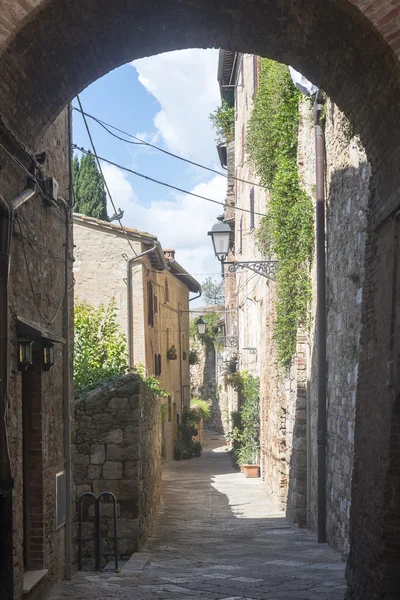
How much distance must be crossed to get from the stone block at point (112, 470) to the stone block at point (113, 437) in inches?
10.8

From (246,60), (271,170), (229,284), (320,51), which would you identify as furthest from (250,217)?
(320,51)

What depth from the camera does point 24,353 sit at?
21.4ft

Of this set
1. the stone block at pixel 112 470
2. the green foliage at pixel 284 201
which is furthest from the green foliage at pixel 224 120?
the stone block at pixel 112 470

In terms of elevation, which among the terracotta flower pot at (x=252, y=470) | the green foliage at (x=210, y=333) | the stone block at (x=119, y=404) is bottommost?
the terracotta flower pot at (x=252, y=470)

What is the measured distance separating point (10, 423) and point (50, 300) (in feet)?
7.31

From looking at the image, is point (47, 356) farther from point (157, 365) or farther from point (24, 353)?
point (157, 365)

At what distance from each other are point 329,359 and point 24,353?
5.04 m

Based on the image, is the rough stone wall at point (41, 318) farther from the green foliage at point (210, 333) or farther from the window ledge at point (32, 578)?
the green foliage at point (210, 333)

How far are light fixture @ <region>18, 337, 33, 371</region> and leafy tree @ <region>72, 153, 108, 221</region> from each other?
74.0 feet

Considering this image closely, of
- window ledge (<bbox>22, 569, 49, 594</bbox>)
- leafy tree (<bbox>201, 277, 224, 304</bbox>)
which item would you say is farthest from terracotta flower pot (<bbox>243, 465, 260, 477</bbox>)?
leafy tree (<bbox>201, 277, 224, 304</bbox>)

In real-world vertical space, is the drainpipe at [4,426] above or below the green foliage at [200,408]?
above

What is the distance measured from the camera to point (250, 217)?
72.8 feet

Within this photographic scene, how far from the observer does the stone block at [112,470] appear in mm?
10305

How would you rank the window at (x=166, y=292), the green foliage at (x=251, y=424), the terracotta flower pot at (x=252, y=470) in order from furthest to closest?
the window at (x=166, y=292), the green foliage at (x=251, y=424), the terracotta flower pot at (x=252, y=470)
